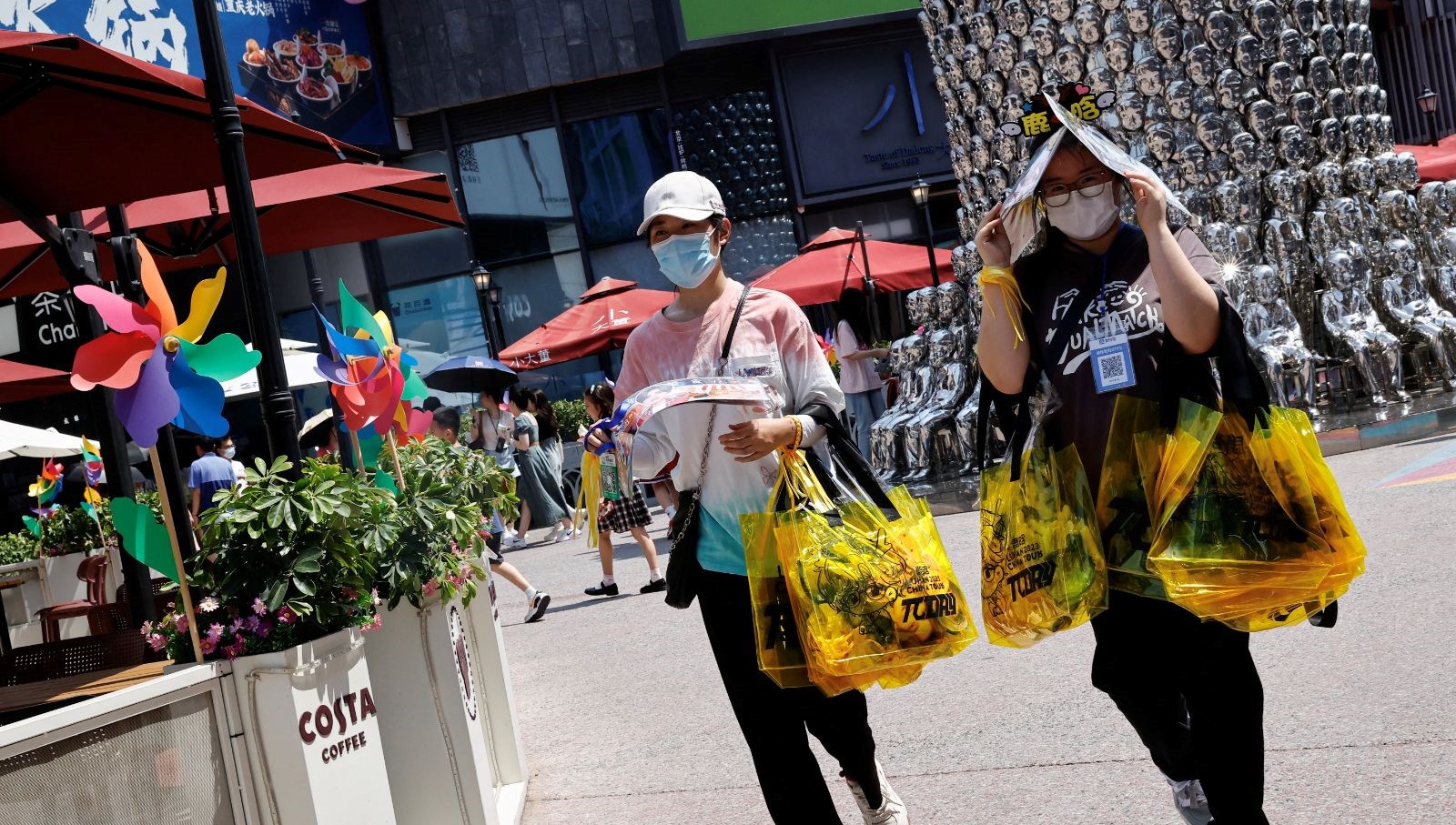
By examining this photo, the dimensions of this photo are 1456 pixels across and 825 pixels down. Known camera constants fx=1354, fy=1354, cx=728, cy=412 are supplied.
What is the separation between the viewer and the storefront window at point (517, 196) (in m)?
28.3

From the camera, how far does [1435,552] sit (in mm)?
6152

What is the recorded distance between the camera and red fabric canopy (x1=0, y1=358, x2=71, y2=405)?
38.4ft

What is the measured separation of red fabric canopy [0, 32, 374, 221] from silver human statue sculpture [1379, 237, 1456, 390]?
7664 mm

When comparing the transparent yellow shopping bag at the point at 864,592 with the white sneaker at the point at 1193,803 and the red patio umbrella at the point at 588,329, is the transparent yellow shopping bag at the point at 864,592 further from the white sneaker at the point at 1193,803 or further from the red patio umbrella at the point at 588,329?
the red patio umbrella at the point at 588,329

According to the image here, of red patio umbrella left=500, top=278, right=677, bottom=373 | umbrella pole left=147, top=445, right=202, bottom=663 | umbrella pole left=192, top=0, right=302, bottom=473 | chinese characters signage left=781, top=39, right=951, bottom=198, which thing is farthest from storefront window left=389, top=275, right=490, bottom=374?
umbrella pole left=147, top=445, right=202, bottom=663

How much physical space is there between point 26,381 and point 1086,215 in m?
11.2

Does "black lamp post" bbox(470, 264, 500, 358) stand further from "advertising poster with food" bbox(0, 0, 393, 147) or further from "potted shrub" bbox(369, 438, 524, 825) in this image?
"potted shrub" bbox(369, 438, 524, 825)

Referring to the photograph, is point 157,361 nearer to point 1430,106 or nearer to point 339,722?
point 339,722

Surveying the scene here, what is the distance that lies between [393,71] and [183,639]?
1032 inches

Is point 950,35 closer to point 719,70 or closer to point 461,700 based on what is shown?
point 461,700

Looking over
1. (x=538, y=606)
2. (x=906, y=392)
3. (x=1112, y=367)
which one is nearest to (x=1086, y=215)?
(x=1112, y=367)

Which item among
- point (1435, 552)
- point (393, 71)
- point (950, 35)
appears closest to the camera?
point (1435, 552)

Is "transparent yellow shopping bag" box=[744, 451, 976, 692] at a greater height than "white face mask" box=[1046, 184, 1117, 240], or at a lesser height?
lesser

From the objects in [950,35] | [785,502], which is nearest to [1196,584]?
[785,502]
